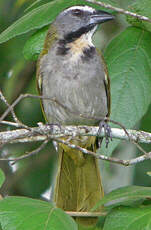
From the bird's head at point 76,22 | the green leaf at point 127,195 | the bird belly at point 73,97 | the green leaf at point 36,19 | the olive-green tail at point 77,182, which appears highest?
the green leaf at point 36,19

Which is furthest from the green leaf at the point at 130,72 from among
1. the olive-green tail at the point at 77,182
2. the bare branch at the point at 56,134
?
the olive-green tail at the point at 77,182

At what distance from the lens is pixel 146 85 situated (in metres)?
3.98

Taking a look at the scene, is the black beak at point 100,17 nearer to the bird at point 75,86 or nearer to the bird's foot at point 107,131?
the bird at point 75,86

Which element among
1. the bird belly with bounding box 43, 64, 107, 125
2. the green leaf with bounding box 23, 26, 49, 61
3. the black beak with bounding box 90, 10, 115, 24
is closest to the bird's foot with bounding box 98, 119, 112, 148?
the bird belly with bounding box 43, 64, 107, 125

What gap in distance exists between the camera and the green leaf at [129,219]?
296 centimetres

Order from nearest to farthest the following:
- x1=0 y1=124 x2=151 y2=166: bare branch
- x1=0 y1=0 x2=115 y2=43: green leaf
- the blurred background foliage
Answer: x1=0 y1=124 x2=151 y2=166: bare branch → x1=0 y1=0 x2=115 y2=43: green leaf → the blurred background foliage

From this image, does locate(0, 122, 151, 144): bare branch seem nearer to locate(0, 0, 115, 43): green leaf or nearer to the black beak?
locate(0, 0, 115, 43): green leaf

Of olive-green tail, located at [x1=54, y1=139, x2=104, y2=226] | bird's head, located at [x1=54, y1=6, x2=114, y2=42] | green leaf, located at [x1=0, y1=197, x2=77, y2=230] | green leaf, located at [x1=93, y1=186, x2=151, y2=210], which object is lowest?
olive-green tail, located at [x1=54, y1=139, x2=104, y2=226]

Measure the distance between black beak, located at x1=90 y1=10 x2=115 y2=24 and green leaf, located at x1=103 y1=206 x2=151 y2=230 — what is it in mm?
1877

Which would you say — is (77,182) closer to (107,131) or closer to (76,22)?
(107,131)

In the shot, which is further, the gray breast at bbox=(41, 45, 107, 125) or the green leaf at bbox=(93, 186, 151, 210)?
the gray breast at bbox=(41, 45, 107, 125)

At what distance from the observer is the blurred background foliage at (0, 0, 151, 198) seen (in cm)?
545

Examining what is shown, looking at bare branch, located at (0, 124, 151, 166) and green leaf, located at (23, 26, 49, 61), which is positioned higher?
green leaf, located at (23, 26, 49, 61)

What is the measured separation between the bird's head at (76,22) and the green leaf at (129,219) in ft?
6.68
